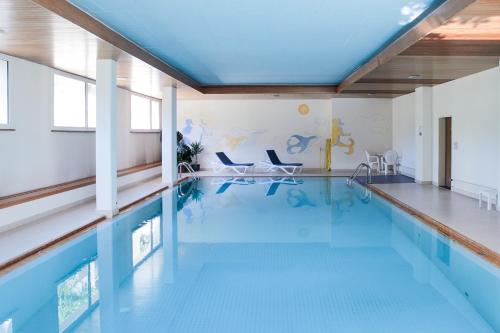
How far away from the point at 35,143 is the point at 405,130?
1097cm

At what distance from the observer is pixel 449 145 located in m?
10.9

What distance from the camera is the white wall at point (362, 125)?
1533 cm

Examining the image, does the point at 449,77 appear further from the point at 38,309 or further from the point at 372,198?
the point at 38,309

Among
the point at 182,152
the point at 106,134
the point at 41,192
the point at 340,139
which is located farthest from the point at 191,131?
the point at 41,192

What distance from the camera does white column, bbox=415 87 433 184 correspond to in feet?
36.8

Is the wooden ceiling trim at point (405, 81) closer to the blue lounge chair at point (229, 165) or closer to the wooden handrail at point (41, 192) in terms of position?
the blue lounge chair at point (229, 165)

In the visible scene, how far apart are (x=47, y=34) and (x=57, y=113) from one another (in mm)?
3274

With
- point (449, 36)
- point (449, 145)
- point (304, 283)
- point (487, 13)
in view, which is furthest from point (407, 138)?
point (304, 283)

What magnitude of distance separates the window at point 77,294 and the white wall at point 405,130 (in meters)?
11.0

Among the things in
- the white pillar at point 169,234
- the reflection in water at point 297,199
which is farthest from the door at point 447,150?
A: the white pillar at point 169,234

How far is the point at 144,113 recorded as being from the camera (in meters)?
14.3

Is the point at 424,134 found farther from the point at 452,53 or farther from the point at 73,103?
the point at 73,103

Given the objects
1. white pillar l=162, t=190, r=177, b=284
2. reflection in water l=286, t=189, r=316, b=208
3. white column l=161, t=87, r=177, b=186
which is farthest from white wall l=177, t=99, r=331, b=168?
white pillar l=162, t=190, r=177, b=284

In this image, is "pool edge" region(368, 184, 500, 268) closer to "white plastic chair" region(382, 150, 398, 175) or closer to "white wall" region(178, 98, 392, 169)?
"white plastic chair" region(382, 150, 398, 175)
